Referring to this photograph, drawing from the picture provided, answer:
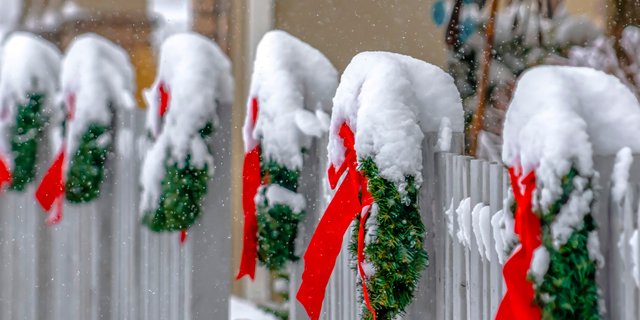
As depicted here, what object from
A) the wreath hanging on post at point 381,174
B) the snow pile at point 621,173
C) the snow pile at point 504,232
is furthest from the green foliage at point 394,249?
the snow pile at point 621,173

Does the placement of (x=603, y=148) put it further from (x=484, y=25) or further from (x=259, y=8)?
(x=259, y=8)

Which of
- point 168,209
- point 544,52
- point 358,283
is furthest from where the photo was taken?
point 168,209

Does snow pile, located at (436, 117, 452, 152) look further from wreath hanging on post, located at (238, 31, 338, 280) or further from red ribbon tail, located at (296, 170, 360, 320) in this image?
wreath hanging on post, located at (238, 31, 338, 280)

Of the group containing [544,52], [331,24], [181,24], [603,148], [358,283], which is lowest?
[358,283]

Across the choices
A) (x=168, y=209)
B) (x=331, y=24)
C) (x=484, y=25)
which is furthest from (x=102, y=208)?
(x=484, y=25)

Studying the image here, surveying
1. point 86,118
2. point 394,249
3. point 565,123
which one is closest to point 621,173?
point 565,123

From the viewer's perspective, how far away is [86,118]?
9.82 ft

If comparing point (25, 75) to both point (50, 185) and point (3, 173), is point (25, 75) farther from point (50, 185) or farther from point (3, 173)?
point (50, 185)

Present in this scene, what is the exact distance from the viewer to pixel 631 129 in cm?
114

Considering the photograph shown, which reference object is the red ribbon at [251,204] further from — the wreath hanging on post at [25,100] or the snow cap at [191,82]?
the wreath hanging on post at [25,100]

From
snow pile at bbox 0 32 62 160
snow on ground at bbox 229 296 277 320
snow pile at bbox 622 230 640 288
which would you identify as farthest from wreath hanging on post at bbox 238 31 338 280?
snow on ground at bbox 229 296 277 320

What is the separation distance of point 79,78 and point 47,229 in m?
0.79

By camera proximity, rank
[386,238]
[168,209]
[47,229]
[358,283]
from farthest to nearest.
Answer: [47,229] → [168,209] → [358,283] → [386,238]

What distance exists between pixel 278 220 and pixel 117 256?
3.87ft
